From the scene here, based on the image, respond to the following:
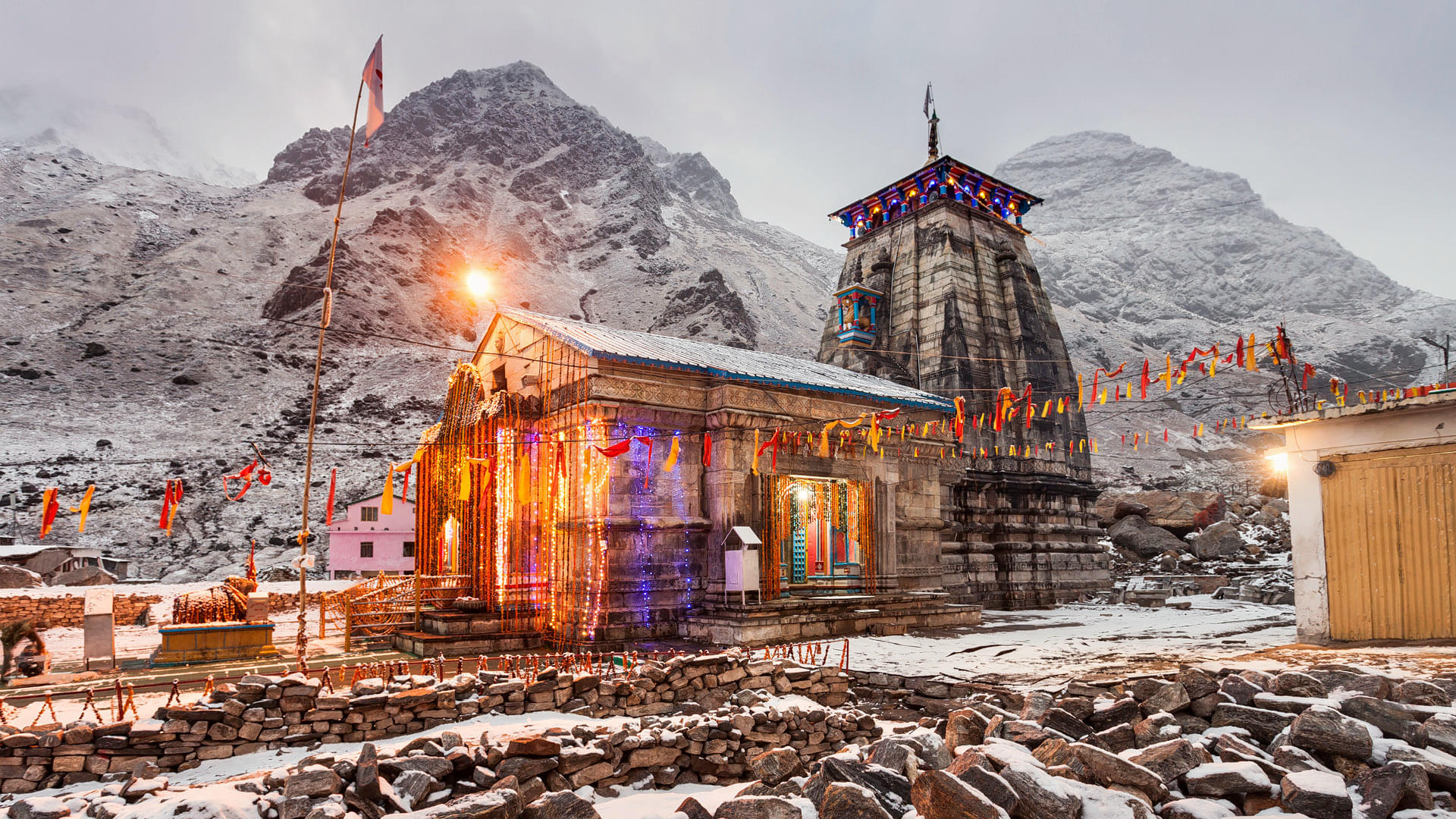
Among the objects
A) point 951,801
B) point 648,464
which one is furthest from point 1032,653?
point 951,801

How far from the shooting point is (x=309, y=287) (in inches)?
3332

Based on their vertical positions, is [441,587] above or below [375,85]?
below

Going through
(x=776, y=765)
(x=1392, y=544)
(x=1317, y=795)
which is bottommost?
(x=776, y=765)

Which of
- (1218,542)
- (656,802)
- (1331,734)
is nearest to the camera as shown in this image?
(1331,734)

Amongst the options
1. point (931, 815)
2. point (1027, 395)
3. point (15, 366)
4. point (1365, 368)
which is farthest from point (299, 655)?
point (1365, 368)

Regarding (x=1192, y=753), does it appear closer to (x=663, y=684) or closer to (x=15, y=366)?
(x=663, y=684)

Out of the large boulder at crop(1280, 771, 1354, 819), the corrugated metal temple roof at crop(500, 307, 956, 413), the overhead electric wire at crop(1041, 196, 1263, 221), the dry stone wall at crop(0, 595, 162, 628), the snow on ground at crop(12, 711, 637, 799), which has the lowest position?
the dry stone wall at crop(0, 595, 162, 628)

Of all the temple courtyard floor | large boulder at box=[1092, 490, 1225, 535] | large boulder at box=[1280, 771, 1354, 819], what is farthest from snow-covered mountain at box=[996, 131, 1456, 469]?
large boulder at box=[1280, 771, 1354, 819]

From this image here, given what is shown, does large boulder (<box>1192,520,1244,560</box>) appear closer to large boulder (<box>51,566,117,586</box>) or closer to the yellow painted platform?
the yellow painted platform

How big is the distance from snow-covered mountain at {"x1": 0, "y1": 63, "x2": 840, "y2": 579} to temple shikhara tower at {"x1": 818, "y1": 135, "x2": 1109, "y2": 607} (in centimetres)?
1623

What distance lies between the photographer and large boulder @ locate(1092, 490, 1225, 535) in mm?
35438

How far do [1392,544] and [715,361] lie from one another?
13.5 metres

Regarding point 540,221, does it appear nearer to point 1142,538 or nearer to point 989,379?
point 1142,538

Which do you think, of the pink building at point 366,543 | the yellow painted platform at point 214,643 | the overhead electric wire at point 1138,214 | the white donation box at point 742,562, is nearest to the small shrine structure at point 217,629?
the yellow painted platform at point 214,643
